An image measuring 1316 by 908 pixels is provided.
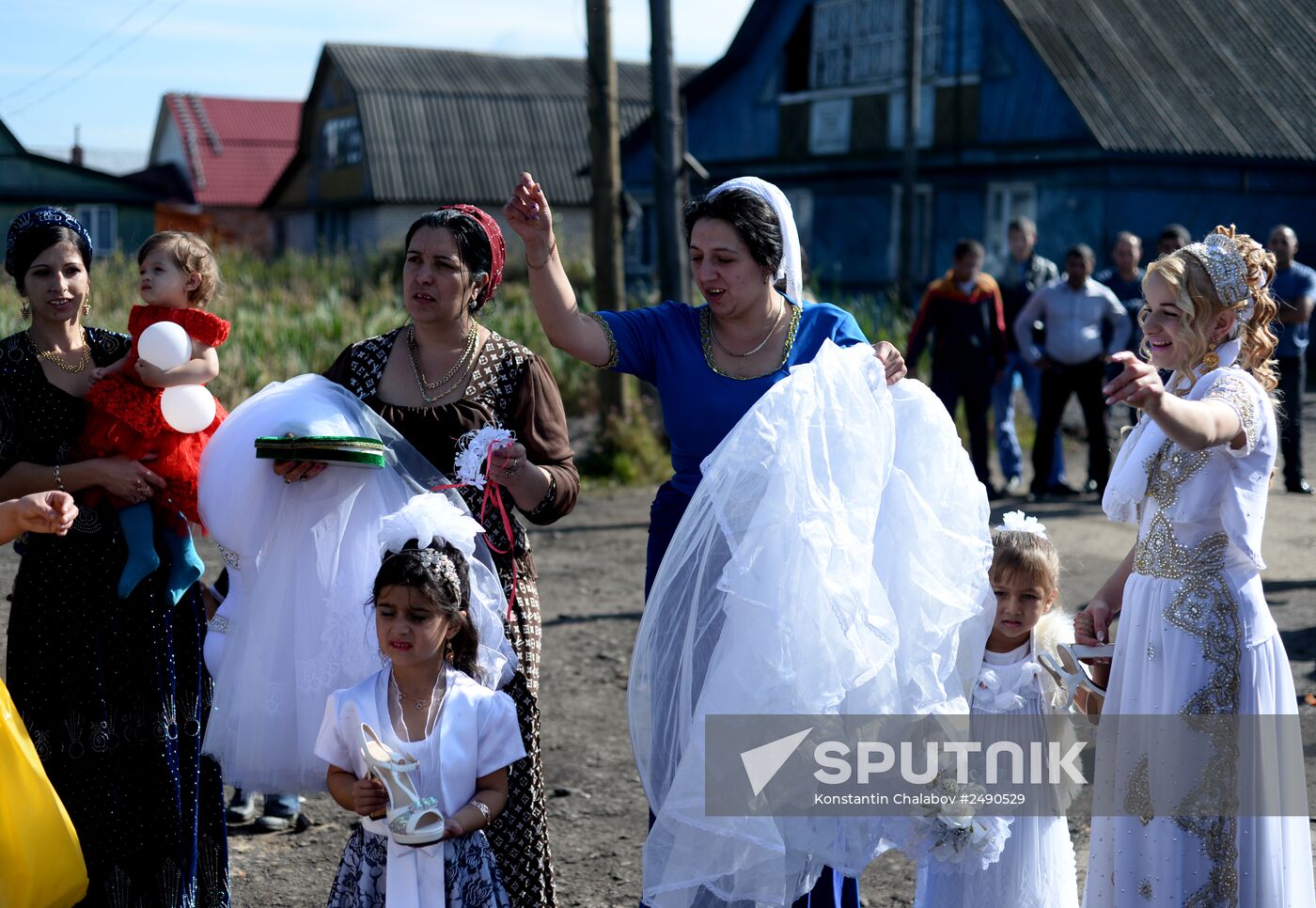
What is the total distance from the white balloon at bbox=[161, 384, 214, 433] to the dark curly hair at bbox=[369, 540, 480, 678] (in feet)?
3.00

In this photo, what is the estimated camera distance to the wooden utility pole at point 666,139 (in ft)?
37.5

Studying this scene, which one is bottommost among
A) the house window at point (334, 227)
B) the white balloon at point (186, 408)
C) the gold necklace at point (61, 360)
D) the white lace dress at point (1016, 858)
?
the white lace dress at point (1016, 858)

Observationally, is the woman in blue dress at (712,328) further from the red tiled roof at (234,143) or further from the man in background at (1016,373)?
the red tiled roof at (234,143)

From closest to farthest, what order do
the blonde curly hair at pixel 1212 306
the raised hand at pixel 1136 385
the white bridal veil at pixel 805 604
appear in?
the raised hand at pixel 1136 385
the white bridal veil at pixel 805 604
the blonde curly hair at pixel 1212 306

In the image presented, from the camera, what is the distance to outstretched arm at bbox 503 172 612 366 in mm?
3293

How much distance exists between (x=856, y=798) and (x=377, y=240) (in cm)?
3432

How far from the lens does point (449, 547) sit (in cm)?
320

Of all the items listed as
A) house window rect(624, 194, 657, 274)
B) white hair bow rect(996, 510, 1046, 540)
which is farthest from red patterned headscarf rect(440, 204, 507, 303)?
house window rect(624, 194, 657, 274)

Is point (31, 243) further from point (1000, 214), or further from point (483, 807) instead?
point (1000, 214)

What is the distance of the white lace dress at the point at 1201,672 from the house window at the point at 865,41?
20799 millimetres

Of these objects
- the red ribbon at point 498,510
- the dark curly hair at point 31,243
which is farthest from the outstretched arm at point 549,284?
the dark curly hair at point 31,243


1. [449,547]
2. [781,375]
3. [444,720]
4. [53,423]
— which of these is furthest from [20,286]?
[781,375]

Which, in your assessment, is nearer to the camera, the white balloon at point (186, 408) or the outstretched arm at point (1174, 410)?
the outstretched arm at point (1174, 410)

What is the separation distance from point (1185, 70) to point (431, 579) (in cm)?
2104
